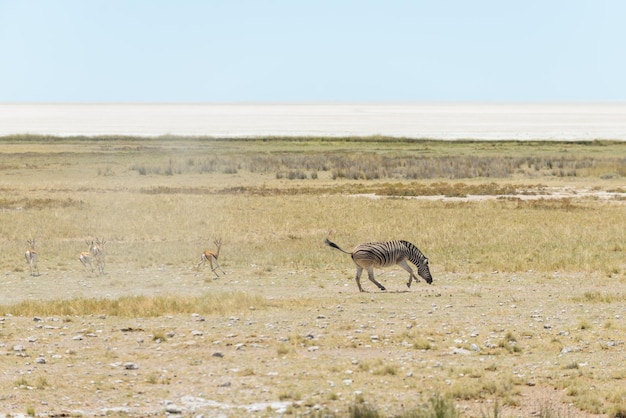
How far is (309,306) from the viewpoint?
63.7 feet

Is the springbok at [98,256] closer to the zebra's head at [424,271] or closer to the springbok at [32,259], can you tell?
the springbok at [32,259]

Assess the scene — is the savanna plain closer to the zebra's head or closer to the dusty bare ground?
the dusty bare ground

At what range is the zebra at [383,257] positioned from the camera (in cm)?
2133

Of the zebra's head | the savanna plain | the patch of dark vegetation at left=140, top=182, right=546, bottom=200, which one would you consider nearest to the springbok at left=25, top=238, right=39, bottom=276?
the savanna plain

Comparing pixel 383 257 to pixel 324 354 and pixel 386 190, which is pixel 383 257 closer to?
pixel 324 354

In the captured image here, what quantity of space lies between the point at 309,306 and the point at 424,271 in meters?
4.19

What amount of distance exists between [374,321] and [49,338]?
5.75m

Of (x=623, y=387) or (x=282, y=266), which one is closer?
(x=623, y=387)

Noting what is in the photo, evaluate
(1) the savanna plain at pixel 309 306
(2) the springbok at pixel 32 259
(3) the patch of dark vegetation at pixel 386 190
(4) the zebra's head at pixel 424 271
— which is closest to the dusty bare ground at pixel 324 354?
(1) the savanna plain at pixel 309 306

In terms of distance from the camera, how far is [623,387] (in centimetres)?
1270

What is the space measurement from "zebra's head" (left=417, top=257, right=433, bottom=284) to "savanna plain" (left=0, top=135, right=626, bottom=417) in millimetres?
561

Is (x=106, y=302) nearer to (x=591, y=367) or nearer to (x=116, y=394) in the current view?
(x=116, y=394)

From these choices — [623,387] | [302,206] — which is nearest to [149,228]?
[302,206]

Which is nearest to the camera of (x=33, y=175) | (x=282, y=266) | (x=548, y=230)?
(x=282, y=266)
